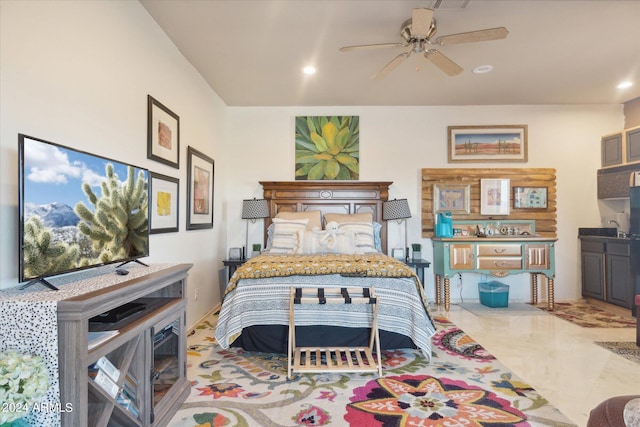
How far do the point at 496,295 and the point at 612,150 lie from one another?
253cm

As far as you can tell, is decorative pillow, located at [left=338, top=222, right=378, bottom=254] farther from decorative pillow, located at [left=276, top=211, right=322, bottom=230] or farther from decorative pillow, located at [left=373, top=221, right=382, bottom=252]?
decorative pillow, located at [left=276, top=211, right=322, bottom=230]

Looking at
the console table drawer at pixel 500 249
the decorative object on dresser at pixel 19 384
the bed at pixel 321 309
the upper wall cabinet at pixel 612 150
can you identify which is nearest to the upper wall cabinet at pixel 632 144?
the upper wall cabinet at pixel 612 150

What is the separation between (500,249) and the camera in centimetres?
422

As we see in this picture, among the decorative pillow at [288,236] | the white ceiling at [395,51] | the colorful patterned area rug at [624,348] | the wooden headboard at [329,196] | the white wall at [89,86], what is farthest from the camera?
the wooden headboard at [329,196]

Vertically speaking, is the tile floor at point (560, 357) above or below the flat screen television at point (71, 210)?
below

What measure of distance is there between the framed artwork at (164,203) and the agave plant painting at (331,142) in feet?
6.54

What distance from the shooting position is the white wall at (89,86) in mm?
1465

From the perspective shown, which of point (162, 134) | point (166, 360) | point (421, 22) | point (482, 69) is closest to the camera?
point (166, 360)

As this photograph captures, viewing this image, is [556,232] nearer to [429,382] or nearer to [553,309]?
[553,309]

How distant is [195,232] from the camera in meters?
3.59

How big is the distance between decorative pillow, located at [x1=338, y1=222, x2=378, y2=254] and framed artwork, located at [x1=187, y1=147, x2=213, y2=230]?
5.22ft

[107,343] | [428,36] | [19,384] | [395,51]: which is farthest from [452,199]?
[19,384]

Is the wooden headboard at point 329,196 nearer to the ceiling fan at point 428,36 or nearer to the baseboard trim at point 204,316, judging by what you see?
the baseboard trim at point 204,316

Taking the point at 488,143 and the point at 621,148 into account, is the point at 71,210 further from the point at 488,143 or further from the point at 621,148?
the point at 621,148
